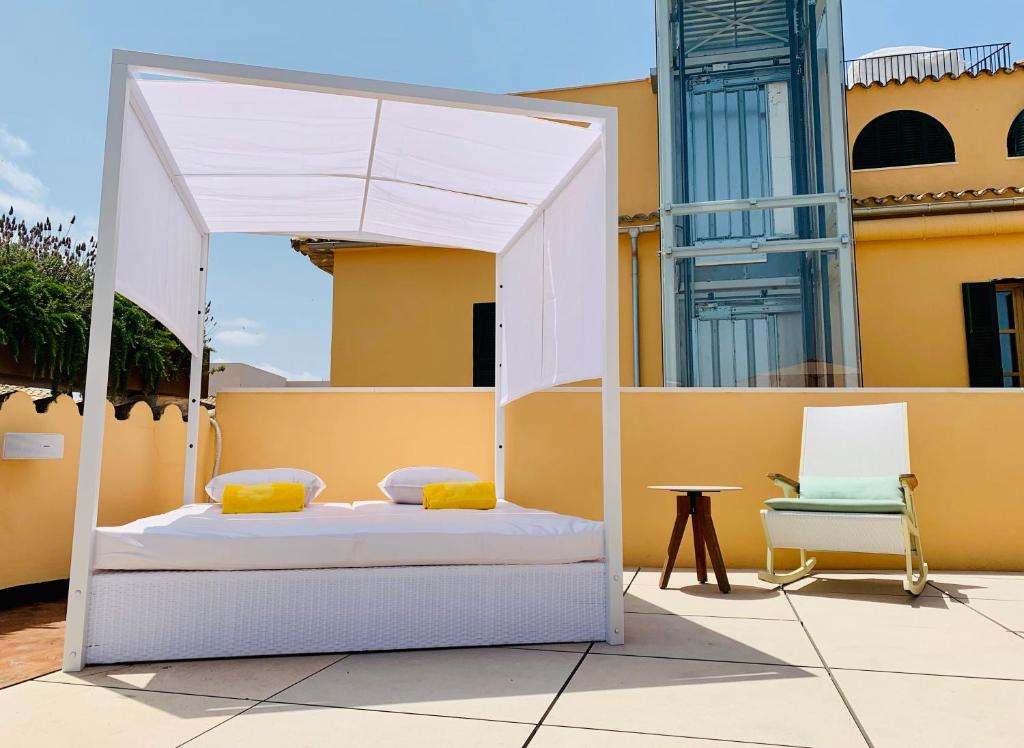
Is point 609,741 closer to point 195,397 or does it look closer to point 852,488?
point 852,488

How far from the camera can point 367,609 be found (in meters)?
3.13

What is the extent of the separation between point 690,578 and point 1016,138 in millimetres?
6760

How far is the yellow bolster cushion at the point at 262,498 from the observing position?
3902mm

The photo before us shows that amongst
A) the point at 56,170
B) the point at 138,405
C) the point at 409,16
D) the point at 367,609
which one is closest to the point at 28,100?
the point at 56,170

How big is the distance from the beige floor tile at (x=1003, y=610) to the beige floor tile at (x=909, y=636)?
0.07 metres

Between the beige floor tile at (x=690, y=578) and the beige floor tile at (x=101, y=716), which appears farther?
the beige floor tile at (x=690, y=578)

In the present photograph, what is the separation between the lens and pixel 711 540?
4.54 m

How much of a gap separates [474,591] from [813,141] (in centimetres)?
570

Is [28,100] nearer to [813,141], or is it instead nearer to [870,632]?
[813,141]

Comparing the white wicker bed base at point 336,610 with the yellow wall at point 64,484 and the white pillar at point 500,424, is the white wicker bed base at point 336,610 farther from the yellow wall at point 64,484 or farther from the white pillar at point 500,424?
the white pillar at point 500,424

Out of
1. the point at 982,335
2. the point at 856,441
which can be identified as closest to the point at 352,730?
the point at 856,441

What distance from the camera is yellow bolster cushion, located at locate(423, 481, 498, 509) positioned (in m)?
4.32

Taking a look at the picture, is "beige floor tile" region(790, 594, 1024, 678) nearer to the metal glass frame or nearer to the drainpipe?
the metal glass frame

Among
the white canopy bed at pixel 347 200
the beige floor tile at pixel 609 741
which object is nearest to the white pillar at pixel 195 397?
the white canopy bed at pixel 347 200
